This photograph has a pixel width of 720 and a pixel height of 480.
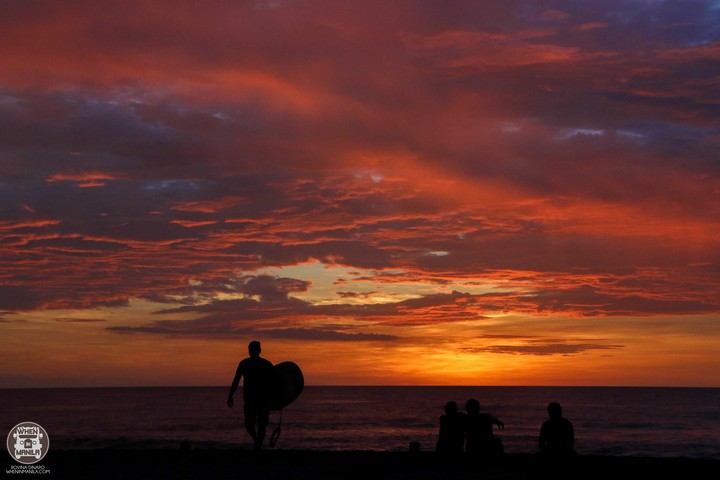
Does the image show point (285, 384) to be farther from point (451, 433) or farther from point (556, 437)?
point (556, 437)

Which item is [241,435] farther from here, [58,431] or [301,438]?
[58,431]

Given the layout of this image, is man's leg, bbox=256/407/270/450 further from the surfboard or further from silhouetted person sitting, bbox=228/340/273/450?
the surfboard

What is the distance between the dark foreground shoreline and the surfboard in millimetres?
1024

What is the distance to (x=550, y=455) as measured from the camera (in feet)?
37.7

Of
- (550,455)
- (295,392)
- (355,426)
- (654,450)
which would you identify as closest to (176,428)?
(355,426)

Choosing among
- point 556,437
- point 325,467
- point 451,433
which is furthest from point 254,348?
point 556,437

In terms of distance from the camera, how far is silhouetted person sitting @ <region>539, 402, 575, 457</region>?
11531 millimetres

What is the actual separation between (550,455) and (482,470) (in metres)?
1.12

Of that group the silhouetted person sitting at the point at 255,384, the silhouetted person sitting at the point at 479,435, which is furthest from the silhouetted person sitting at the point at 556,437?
the silhouetted person sitting at the point at 255,384

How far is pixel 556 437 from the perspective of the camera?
11641 mm

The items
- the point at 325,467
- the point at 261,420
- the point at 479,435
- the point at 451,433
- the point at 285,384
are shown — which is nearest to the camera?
the point at 325,467

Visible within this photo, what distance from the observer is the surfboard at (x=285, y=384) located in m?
14.4

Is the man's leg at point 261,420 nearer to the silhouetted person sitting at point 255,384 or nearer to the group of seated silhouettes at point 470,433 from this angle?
the silhouetted person sitting at point 255,384

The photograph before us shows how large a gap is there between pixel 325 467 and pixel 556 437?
12.9 feet
